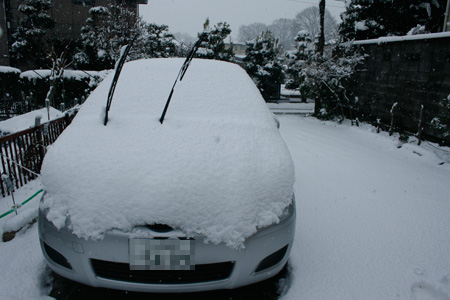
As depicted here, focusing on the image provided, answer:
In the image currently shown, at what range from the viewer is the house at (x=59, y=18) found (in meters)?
17.4

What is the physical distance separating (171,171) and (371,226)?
7.23 feet

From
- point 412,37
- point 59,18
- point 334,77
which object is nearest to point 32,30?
point 59,18

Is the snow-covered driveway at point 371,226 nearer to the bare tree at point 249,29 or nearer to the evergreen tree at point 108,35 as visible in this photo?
the evergreen tree at point 108,35

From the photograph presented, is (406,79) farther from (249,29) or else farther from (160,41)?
(249,29)

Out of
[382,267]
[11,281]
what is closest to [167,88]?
[11,281]

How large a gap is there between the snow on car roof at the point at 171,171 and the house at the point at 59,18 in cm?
1730

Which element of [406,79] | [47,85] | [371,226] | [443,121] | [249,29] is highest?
[249,29]

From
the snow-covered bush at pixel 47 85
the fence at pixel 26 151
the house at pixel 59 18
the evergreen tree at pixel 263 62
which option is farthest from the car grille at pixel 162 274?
the house at pixel 59 18

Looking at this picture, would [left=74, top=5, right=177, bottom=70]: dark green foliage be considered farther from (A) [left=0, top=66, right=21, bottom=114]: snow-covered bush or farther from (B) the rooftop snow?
(B) the rooftop snow

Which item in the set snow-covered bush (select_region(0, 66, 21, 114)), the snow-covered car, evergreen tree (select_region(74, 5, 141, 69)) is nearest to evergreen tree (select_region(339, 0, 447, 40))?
evergreen tree (select_region(74, 5, 141, 69))

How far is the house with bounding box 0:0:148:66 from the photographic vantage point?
57.0 ft

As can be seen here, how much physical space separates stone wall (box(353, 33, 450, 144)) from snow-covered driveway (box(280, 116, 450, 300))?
114 cm

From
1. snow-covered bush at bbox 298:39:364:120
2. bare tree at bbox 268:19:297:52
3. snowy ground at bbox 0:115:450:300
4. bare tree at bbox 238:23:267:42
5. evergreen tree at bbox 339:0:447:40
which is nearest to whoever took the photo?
snowy ground at bbox 0:115:450:300

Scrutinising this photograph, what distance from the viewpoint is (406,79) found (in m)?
6.88
